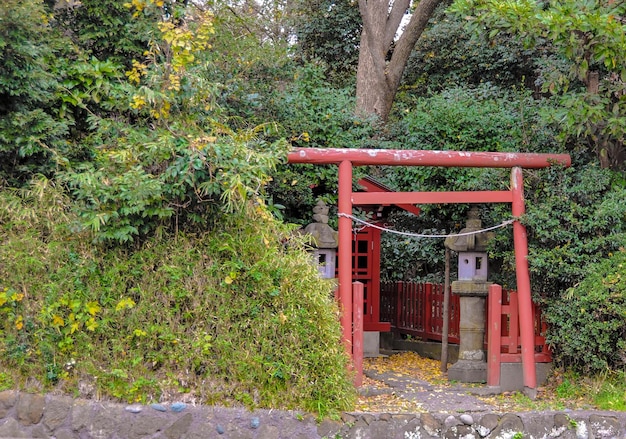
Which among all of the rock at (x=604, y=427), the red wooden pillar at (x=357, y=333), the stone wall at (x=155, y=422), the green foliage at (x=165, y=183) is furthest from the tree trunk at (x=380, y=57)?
the stone wall at (x=155, y=422)

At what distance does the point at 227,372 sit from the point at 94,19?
18.2ft

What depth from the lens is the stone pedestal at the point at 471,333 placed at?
31.0ft

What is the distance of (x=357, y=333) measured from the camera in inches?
335

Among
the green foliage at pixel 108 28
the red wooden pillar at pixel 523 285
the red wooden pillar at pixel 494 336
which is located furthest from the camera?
the green foliage at pixel 108 28

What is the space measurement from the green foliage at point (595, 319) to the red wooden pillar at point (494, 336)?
64 centimetres

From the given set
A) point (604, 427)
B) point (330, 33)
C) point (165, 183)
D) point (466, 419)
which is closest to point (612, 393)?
point (604, 427)

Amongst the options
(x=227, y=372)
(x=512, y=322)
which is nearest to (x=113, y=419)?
(x=227, y=372)

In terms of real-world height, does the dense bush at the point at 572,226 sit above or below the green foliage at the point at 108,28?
below

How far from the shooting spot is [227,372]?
7305 millimetres

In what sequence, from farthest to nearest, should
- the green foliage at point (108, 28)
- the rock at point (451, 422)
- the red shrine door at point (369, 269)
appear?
the red shrine door at point (369, 269) → the green foliage at point (108, 28) → the rock at point (451, 422)

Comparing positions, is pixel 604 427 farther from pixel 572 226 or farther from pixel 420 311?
pixel 420 311

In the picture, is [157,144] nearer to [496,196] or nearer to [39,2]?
[39,2]

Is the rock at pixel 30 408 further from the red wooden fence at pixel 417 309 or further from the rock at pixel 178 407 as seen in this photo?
the red wooden fence at pixel 417 309

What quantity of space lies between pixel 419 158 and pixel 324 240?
1.65m
